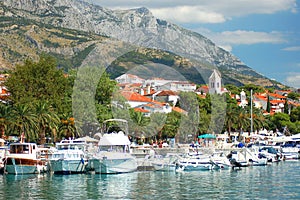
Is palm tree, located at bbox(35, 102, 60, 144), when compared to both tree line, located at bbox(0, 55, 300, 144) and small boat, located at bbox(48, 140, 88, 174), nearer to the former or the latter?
tree line, located at bbox(0, 55, 300, 144)

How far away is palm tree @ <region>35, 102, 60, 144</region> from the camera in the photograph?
60.1 m

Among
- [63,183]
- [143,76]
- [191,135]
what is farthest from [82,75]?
[143,76]

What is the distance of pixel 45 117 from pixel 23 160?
16973 millimetres

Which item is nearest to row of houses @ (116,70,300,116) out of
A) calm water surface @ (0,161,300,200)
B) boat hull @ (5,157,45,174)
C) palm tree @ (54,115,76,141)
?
palm tree @ (54,115,76,141)

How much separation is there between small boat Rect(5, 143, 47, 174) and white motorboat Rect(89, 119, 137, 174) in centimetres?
448

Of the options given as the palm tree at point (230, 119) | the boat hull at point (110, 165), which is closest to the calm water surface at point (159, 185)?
the boat hull at point (110, 165)

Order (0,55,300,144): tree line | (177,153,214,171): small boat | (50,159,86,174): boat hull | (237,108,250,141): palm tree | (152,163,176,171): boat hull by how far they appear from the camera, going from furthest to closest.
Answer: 1. (237,108,250,141): palm tree
2. (0,55,300,144): tree line
3. (177,153,214,171): small boat
4. (152,163,176,171): boat hull
5. (50,159,86,174): boat hull

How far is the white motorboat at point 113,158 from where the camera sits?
4300 cm

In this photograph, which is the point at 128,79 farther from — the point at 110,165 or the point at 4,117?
the point at 110,165

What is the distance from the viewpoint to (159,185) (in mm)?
36500

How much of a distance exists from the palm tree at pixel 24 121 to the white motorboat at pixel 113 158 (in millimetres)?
13604

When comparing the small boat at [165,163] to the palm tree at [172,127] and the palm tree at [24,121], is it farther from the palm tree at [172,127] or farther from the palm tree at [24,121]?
the palm tree at [172,127]

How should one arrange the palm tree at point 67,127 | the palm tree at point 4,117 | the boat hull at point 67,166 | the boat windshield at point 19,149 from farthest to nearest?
the palm tree at point 67,127, the palm tree at point 4,117, the boat windshield at point 19,149, the boat hull at point 67,166

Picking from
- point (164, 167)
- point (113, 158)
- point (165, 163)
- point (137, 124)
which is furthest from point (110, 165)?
point (137, 124)
